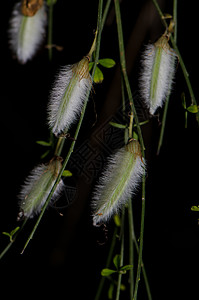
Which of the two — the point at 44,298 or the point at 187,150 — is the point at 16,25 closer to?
the point at 187,150

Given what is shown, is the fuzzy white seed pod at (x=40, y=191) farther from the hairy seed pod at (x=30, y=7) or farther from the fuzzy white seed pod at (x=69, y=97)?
the hairy seed pod at (x=30, y=7)

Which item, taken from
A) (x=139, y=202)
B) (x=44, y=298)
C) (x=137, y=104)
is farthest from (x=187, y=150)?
(x=44, y=298)

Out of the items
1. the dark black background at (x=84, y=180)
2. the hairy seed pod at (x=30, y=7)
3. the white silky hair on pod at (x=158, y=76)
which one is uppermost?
the hairy seed pod at (x=30, y=7)

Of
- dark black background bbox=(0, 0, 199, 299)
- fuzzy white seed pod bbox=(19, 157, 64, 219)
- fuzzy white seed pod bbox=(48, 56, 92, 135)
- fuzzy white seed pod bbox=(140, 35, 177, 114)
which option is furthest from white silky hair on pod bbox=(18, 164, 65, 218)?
dark black background bbox=(0, 0, 199, 299)

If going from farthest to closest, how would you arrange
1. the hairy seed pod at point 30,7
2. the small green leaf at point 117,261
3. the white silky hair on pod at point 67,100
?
the hairy seed pod at point 30,7, the small green leaf at point 117,261, the white silky hair on pod at point 67,100

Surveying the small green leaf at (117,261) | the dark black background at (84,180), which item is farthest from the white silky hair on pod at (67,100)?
the dark black background at (84,180)

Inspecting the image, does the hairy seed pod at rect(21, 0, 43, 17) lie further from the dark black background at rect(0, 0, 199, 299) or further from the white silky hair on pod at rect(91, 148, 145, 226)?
the white silky hair on pod at rect(91, 148, 145, 226)

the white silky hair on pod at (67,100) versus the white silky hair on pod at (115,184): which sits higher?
the white silky hair on pod at (67,100)
